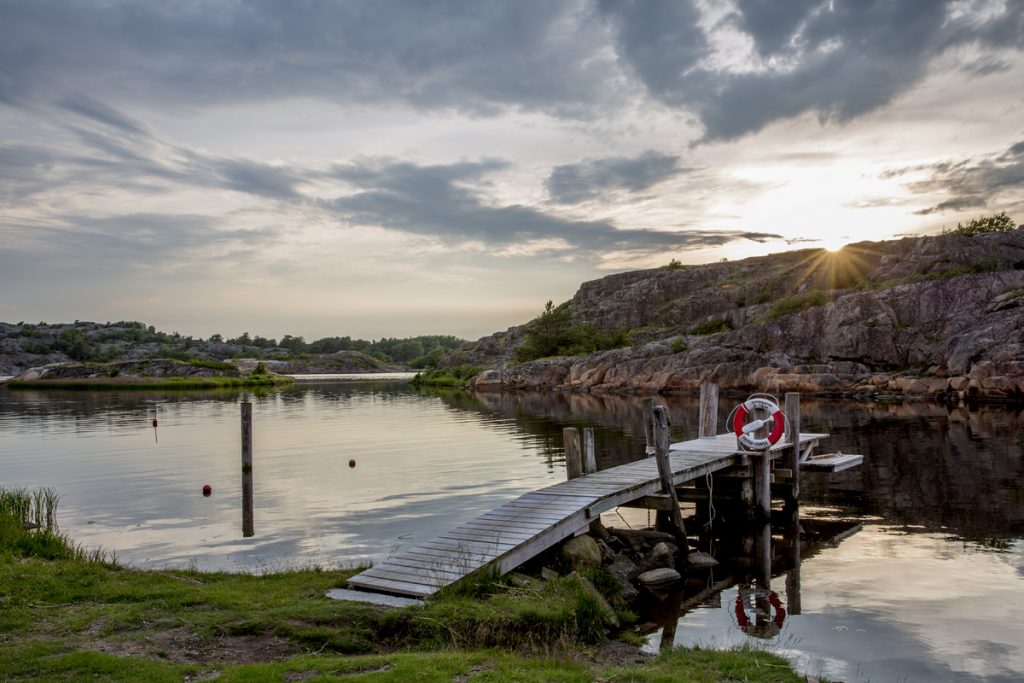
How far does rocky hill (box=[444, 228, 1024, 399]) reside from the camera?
5778 centimetres

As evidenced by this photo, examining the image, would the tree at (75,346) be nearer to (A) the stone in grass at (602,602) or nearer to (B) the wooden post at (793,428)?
(B) the wooden post at (793,428)

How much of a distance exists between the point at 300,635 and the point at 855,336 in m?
67.2

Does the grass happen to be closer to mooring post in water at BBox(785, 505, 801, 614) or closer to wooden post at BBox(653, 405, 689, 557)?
mooring post in water at BBox(785, 505, 801, 614)

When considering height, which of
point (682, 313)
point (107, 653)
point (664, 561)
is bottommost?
point (664, 561)

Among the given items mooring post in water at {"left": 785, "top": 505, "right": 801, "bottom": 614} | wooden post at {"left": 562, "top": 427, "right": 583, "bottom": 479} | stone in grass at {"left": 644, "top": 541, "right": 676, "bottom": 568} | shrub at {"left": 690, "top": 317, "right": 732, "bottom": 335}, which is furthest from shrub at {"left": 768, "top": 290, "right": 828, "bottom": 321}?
stone in grass at {"left": 644, "top": 541, "right": 676, "bottom": 568}

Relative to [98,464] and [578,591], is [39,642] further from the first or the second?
[98,464]

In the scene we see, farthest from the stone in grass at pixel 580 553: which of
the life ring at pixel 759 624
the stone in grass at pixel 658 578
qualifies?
the life ring at pixel 759 624

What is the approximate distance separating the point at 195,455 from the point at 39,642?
26.9 metres

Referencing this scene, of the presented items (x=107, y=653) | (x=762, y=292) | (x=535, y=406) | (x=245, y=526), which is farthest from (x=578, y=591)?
(x=762, y=292)

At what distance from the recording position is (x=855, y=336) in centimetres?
6744

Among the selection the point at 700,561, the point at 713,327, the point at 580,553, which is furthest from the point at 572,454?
the point at 713,327

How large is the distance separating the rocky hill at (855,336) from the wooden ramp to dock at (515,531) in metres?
46.3

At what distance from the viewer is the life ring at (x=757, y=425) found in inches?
793

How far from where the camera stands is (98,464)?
3169 centimetres
